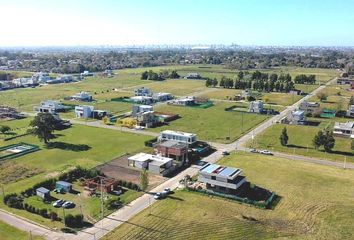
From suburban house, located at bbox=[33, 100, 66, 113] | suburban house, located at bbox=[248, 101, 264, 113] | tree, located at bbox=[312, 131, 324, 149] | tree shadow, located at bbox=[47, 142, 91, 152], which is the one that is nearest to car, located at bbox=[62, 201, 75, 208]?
tree shadow, located at bbox=[47, 142, 91, 152]

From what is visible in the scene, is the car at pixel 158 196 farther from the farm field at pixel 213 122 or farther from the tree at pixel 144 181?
the farm field at pixel 213 122

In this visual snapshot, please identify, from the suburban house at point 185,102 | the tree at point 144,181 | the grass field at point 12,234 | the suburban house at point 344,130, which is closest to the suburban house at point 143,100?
the suburban house at point 185,102

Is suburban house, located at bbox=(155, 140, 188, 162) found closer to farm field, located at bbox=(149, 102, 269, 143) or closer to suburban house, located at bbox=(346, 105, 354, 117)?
farm field, located at bbox=(149, 102, 269, 143)

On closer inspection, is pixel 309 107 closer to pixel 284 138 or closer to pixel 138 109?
pixel 284 138

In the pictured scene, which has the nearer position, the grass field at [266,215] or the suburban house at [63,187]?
Answer: the grass field at [266,215]

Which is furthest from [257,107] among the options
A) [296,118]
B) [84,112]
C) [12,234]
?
[12,234]

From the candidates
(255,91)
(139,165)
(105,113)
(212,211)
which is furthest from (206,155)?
(255,91)
